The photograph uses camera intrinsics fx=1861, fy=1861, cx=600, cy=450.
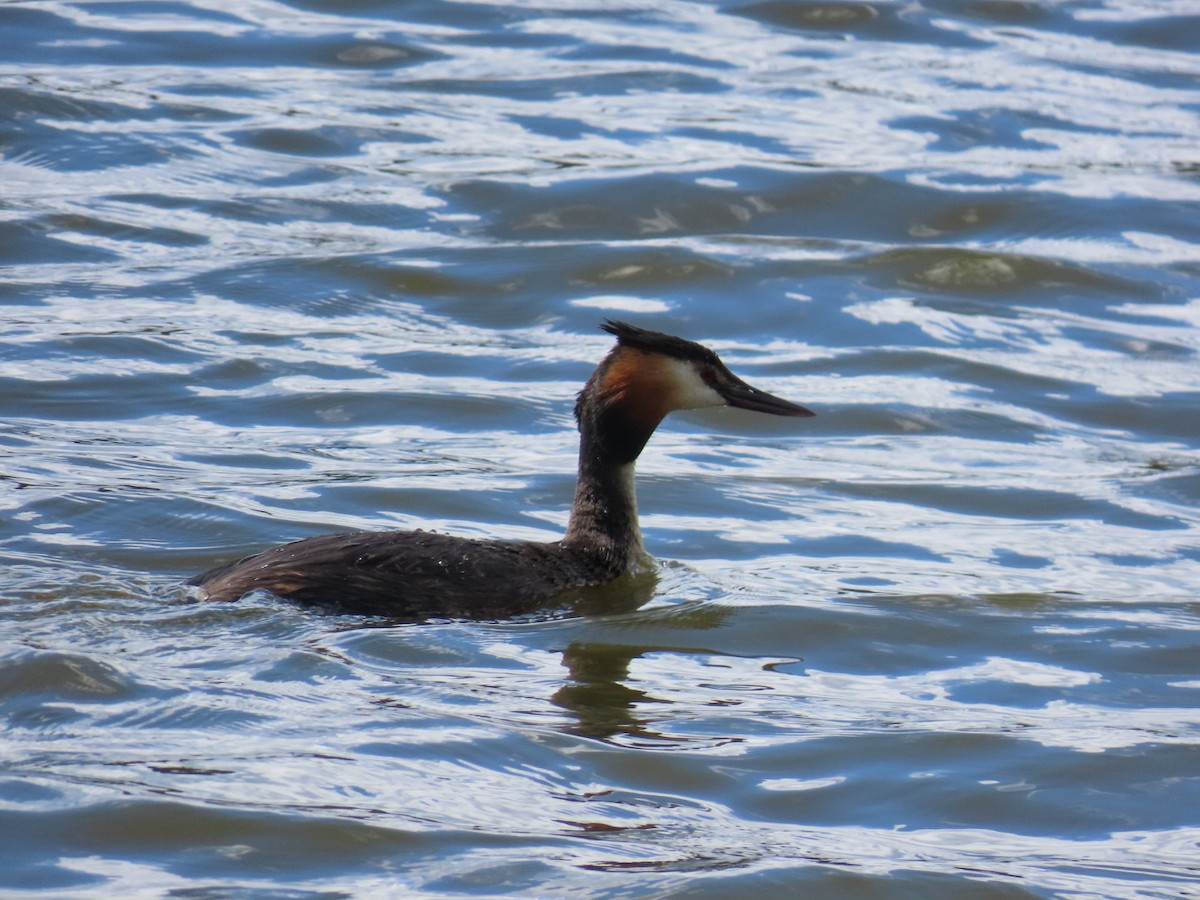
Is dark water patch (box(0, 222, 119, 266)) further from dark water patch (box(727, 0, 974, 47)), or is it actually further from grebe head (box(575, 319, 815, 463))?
dark water patch (box(727, 0, 974, 47))

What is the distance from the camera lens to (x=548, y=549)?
22.8 feet

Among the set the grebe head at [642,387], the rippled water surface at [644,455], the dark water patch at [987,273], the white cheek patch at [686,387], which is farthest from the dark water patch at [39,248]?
the white cheek patch at [686,387]

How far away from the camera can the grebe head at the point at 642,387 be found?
282 inches

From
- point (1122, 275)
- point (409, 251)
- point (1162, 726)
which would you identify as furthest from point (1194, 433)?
point (409, 251)

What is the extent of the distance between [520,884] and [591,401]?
313cm

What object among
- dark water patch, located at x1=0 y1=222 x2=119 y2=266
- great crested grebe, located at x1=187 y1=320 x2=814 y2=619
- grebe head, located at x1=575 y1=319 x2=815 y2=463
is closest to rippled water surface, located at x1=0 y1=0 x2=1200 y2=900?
dark water patch, located at x1=0 y1=222 x2=119 y2=266

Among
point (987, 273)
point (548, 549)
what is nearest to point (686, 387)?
point (548, 549)

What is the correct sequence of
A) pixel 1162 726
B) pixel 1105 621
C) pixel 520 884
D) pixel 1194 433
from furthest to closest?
pixel 1194 433 → pixel 1105 621 → pixel 1162 726 → pixel 520 884

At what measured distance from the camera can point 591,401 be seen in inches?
286

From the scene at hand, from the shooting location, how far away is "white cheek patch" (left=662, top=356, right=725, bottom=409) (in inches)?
285

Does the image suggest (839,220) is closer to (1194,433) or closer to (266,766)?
(1194,433)

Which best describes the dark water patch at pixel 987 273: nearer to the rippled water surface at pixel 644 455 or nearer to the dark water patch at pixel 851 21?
the rippled water surface at pixel 644 455

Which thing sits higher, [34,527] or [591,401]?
[591,401]

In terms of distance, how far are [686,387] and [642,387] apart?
0.19 m
